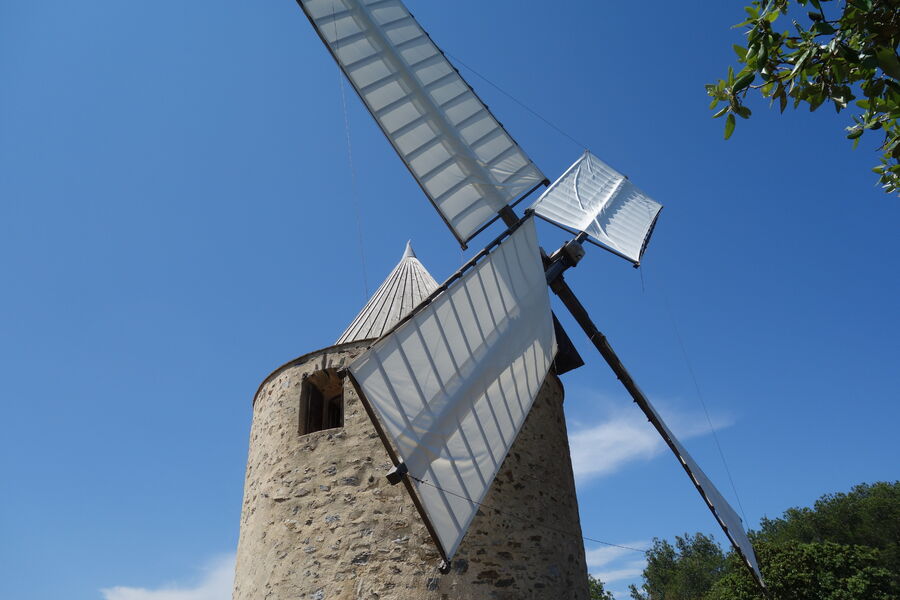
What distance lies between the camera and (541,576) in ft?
15.8

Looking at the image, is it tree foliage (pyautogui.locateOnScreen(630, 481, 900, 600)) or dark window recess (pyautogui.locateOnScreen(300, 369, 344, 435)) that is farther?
tree foliage (pyautogui.locateOnScreen(630, 481, 900, 600))

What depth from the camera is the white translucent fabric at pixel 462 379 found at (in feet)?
11.8

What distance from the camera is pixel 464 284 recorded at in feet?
15.1

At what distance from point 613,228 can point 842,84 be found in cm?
509

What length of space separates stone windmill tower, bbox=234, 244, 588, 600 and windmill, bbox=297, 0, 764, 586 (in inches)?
29.1

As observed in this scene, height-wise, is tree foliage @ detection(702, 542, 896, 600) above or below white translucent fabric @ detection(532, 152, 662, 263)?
below

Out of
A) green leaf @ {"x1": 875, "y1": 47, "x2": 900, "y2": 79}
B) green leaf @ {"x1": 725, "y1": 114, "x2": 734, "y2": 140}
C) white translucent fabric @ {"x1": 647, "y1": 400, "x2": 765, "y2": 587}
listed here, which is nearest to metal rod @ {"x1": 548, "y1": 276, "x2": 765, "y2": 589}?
white translucent fabric @ {"x1": 647, "y1": 400, "x2": 765, "y2": 587}

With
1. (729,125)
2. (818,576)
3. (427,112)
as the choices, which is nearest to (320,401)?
(427,112)

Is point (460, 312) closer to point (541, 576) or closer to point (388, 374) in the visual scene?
point (388, 374)

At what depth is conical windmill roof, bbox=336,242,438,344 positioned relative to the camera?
22.0 ft

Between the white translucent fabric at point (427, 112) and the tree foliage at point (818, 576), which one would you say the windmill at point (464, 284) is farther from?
the tree foliage at point (818, 576)

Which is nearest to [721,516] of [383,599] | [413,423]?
[383,599]

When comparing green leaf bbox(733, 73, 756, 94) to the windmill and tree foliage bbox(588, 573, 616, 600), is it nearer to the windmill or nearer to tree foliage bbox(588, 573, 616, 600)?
the windmill

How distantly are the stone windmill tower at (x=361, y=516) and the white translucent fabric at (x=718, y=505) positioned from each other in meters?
1.47
